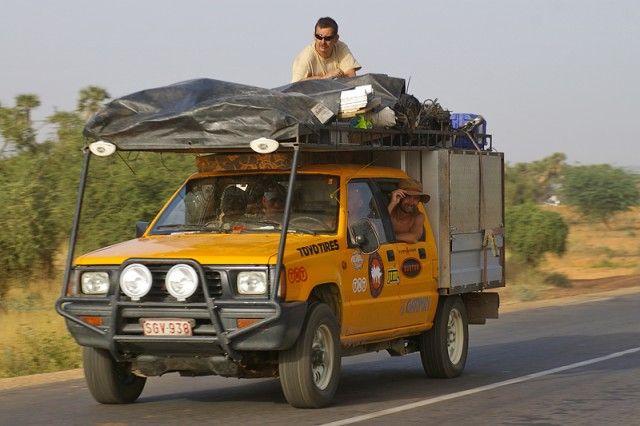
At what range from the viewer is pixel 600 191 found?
5903 cm

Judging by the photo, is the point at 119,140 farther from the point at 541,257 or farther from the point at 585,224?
the point at 585,224

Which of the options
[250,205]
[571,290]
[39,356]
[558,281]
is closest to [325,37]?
[250,205]

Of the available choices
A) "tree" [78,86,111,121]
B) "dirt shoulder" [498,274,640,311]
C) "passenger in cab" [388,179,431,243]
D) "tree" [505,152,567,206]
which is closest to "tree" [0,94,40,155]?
"tree" [78,86,111,121]

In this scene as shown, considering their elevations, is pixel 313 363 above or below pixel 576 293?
below

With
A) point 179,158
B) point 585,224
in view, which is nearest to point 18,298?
point 179,158

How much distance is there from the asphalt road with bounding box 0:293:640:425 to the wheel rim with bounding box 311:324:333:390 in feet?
0.79

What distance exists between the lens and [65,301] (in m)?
9.20

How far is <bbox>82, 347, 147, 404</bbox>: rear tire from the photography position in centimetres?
958

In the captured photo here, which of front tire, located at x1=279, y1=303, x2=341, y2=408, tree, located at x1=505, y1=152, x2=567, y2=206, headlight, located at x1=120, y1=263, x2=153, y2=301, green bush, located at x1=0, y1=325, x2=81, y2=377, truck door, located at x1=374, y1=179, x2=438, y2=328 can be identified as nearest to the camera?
headlight, located at x1=120, y1=263, x2=153, y2=301

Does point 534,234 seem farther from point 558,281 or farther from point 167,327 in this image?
point 167,327

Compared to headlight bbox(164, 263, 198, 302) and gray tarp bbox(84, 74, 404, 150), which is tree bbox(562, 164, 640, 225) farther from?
headlight bbox(164, 263, 198, 302)

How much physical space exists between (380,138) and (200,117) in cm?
211

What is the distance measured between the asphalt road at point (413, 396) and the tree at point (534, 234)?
18.9m

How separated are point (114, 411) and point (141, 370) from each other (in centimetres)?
52
